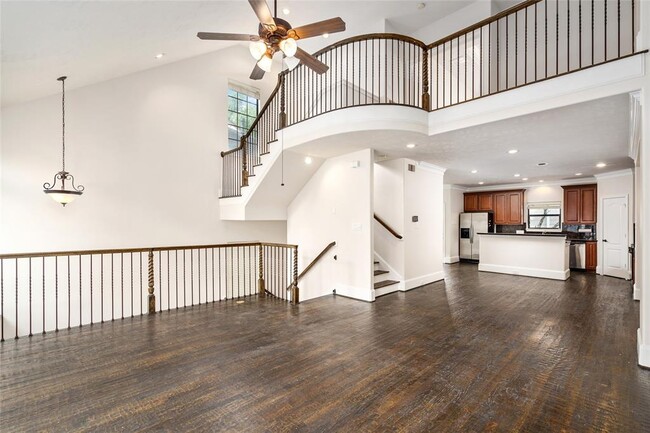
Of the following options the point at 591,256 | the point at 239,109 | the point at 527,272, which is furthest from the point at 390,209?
the point at 591,256

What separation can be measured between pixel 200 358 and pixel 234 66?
23.7ft

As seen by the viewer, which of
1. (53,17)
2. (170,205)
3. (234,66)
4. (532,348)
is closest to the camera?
(53,17)

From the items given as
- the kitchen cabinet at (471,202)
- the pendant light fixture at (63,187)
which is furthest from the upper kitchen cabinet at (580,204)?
the pendant light fixture at (63,187)

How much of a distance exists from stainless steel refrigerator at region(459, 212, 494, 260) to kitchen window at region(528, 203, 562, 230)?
115cm

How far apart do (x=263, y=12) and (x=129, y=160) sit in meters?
4.84

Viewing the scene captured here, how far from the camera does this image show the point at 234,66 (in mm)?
7883

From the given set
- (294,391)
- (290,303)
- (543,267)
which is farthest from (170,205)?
(543,267)

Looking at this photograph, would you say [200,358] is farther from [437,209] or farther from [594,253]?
[594,253]

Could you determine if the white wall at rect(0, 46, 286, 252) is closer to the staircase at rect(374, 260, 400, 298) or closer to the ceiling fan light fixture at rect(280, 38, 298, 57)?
the staircase at rect(374, 260, 400, 298)

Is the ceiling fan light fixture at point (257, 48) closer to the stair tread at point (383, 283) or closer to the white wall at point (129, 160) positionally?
the white wall at point (129, 160)

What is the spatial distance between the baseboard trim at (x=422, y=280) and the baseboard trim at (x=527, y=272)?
6.64 ft

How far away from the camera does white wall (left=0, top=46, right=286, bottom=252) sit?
500 cm

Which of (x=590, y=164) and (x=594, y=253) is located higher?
(x=590, y=164)

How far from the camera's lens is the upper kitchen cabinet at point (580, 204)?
8703mm
